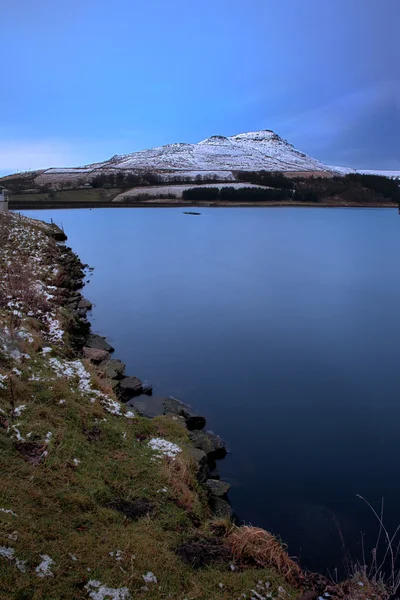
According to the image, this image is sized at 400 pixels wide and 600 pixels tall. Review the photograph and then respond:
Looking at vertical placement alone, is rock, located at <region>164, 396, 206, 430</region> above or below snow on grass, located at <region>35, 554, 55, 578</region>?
below

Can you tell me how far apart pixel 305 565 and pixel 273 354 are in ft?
22.4

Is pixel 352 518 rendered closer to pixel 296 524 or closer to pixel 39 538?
pixel 296 524

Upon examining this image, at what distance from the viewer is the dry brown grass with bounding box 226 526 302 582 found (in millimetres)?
3998

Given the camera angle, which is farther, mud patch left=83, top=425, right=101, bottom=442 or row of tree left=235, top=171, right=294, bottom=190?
row of tree left=235, top=171, right=294, bottom=190

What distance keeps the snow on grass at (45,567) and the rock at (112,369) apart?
4740 mm

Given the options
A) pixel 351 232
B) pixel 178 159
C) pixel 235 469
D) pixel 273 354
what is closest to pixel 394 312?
pixel 273 354

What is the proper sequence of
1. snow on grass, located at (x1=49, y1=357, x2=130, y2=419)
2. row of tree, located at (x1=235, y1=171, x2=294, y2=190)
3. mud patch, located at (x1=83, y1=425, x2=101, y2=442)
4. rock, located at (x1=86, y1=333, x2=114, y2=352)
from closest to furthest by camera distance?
mud patch, located at (x1=83, y1=425, x2=101, y2=442)
snow on grass, located at (x1=49, y1=357, x2=130, y2=419)
rock, located at (x1=86, y1=333, x2=114, y2=352)
row of tree, located at (x1=235, y1=171, x2=294, y2=190)

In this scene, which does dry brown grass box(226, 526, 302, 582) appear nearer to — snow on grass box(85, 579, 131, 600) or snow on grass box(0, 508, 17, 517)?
snow on grass box(85, 579, 131, 600)

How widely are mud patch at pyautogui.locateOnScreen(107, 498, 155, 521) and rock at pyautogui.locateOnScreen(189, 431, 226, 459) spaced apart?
1901 millimetres

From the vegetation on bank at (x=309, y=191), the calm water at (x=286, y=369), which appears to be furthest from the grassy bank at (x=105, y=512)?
the vegetation on bank at (x=309, y=191)

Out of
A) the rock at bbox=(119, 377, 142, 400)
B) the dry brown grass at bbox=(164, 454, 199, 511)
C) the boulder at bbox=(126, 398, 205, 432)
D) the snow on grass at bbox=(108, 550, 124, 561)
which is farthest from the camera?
the rock at bbox=(119, 377, 142, 400)

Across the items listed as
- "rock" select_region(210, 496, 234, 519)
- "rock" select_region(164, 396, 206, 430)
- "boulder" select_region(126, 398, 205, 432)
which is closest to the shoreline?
"boulder" select_region(126, 398, 205, 432)

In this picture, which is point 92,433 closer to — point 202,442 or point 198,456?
point 198,456

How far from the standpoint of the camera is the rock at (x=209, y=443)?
639 centimetres
